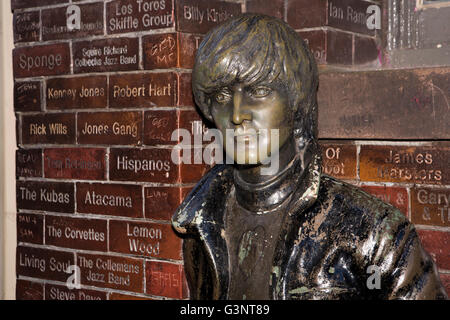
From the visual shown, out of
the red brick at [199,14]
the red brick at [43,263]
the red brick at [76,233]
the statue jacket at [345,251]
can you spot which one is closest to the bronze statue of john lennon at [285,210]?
the statue jacket at [345,251]

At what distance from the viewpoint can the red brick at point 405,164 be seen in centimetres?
236

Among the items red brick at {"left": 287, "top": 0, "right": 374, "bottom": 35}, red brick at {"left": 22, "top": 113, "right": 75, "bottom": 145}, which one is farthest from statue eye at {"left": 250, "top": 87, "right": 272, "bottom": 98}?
red brick at {"left": 22, "top": 113, "right": 75, "bottom": 145}

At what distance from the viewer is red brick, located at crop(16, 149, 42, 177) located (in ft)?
9.57

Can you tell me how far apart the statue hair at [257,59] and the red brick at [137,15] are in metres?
0.37

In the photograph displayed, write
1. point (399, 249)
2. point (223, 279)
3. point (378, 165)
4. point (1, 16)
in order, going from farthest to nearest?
point (1, 16)
point (378, 165)
point (223, 279)
point (399, 249)

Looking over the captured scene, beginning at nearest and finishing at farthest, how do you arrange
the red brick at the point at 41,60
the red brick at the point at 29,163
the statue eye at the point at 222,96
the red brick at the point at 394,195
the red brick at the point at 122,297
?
the statue eye at the point at 222,96 < the red brick at the point at 394,195 < the red brick at the point at 122,297 < the red brick at the point at 41,60 < the red brick at the point at 29,163

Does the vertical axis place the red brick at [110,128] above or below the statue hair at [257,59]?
below

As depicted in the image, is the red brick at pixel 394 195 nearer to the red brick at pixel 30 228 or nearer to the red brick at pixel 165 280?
the red brick at pixel 165 280

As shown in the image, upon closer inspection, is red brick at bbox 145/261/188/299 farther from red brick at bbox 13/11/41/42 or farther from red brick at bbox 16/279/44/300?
red brick at bbox 13/11/41/42

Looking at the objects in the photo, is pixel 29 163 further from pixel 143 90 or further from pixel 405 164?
pixel 405 164
